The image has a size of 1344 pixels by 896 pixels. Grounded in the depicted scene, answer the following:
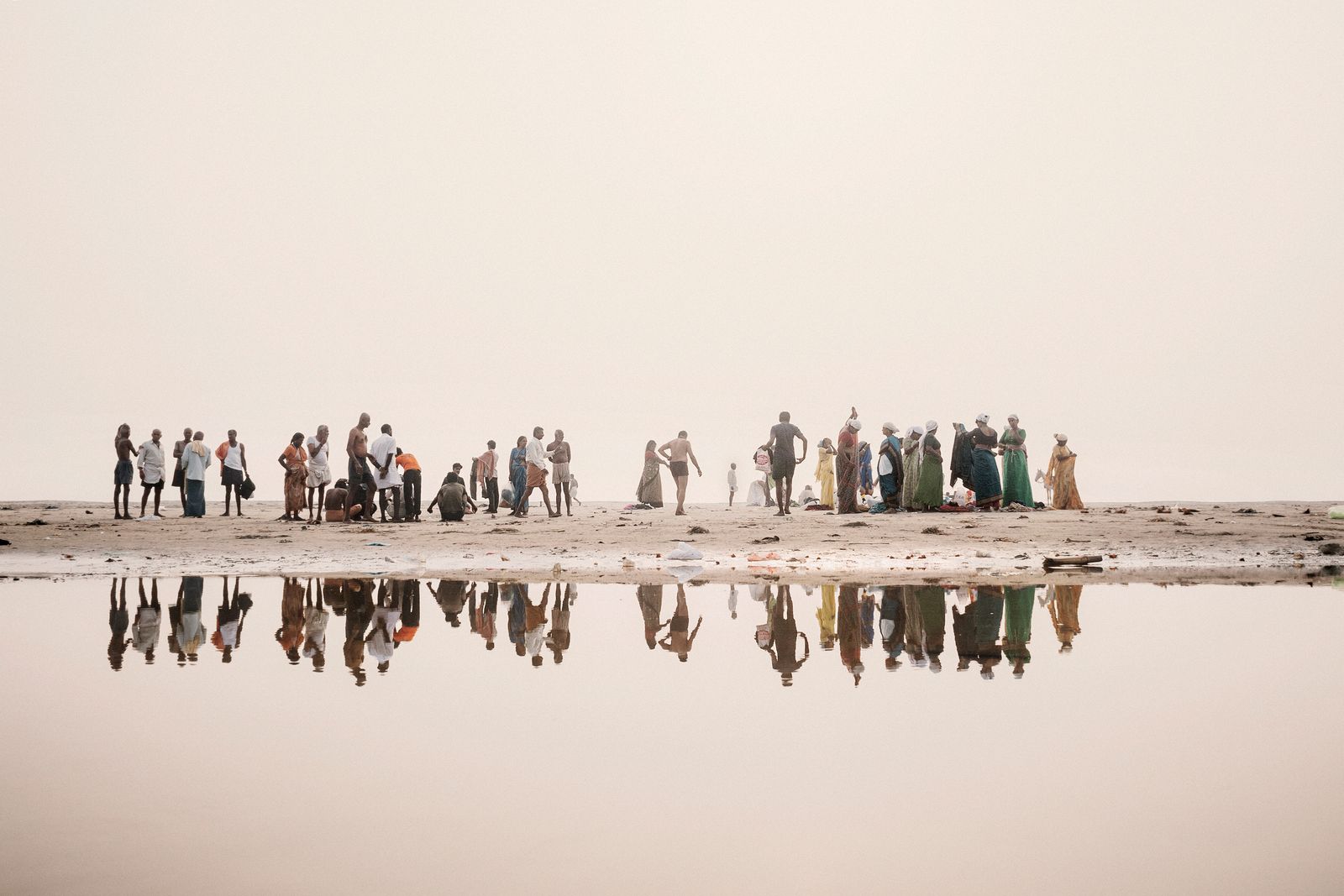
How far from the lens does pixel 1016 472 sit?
2608 cm

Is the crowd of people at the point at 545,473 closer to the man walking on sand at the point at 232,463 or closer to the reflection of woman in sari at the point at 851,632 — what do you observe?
the man walking on sand at the point at 232,463

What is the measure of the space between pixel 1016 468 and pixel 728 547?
1014 centimetres

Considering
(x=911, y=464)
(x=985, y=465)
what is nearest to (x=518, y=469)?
(x=911, y=464)

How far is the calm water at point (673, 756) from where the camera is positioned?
157 inches

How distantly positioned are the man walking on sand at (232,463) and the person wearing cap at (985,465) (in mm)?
15848

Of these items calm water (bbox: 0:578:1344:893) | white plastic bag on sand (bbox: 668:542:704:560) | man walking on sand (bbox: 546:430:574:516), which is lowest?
calm water (bbox: 0:578:1344:893)

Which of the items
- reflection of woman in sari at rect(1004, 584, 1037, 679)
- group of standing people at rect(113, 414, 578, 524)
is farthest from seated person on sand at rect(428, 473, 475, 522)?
reflection of woman in sari at rect(1004, 584, 1037, 679)

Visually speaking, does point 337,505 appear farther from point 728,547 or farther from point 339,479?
point 728,547

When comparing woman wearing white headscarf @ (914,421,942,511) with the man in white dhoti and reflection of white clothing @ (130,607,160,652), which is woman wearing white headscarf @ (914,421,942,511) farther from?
reflection of white clothing @ (130,607,160,652)

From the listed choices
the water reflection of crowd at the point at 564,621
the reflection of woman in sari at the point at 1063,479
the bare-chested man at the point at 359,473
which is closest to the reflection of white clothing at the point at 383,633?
the water reflection of crowd at the point at 564,621

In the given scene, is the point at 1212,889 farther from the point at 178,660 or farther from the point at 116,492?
the point at 116,492

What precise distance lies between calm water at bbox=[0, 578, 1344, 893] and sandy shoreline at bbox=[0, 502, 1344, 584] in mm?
5170

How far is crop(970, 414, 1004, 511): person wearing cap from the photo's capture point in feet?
82.1

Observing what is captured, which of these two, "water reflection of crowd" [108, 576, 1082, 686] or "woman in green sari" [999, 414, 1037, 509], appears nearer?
"water reflection of crowd" [108, 576, 1082, 686]
